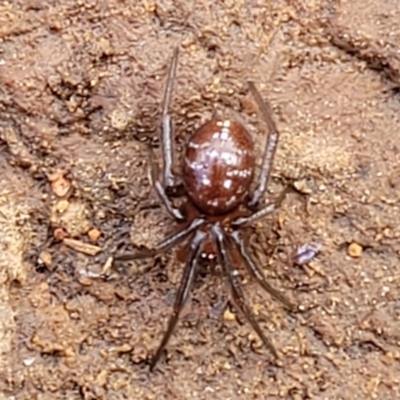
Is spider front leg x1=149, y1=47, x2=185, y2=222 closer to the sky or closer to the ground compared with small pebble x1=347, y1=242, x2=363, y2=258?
closer to the sky

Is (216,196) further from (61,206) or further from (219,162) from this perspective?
(61,206)

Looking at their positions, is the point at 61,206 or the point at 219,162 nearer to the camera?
the point at 219,162

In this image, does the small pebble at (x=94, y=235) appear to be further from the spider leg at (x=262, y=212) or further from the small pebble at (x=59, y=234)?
the spider leg at (x=262, y=212)

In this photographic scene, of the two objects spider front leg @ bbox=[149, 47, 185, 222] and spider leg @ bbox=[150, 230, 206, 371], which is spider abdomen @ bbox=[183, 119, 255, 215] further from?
spider leg @ bbox=[150, 230, 206, 371]

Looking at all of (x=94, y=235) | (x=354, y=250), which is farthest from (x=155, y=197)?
(x=354, y=250)

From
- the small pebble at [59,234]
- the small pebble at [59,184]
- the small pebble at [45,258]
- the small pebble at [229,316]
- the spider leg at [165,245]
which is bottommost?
the small pebble at [229,316]

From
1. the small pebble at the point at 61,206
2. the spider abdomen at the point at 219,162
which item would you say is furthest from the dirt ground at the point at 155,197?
the spider abdomen at the point at 219,162

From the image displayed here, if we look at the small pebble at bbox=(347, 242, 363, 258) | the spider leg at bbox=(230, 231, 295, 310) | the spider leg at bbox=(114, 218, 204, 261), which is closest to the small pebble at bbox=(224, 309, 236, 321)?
the spider leg at bbox=(230, 231, 295, 310)
